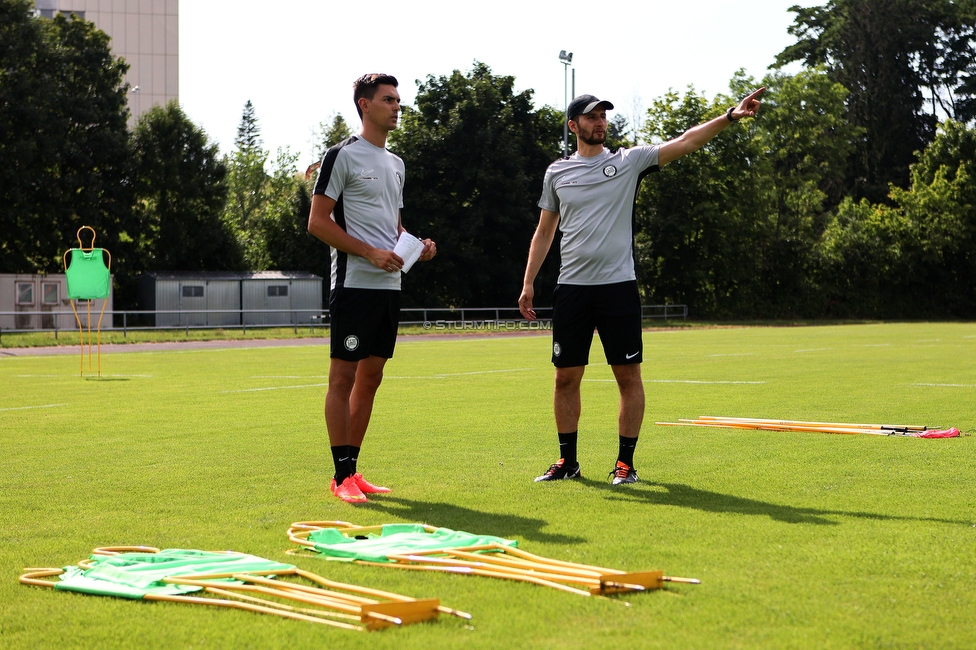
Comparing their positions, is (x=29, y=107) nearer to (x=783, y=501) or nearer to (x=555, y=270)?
(x=555, y=270)

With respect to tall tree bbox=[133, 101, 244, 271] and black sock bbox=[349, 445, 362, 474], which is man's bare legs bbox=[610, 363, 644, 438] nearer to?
black sock bbox=[349, 445, 362, 474]

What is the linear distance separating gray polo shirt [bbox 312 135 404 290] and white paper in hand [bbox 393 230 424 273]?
123mm

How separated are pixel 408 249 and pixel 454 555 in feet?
8.10

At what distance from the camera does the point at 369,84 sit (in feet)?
21.7

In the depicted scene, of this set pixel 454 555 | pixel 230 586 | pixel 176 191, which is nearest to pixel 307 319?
pixel 176 191

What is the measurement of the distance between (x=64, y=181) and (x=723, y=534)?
4852 centimetres

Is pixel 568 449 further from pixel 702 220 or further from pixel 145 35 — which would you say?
pixel 145 35

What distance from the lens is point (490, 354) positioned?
2414cm

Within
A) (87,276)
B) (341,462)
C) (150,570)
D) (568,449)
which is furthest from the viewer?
(87,276)

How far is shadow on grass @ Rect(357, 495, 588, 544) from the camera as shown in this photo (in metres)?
4.96

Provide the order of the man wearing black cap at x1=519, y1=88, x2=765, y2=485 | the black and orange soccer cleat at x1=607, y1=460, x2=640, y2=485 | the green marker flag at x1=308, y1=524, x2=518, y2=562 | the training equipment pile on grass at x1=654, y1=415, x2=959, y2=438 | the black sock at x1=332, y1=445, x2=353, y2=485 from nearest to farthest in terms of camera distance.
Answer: the green marker flag at x1=308, y1=524, x2=518, y2=562
the black sock at x1=332, y1=445, x2=353, y2=485
the black and orange soccer cleat at x1=607, y1=460, x2=640, y2=485
the man wearing black cap at x1=519, y1=88, x2=765, y2=485
the training equipment pile on grass at x1=654, y1=415, x2=959, y2=438

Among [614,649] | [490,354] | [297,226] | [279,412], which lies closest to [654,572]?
[614,649]

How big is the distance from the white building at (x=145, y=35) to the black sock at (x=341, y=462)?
3326 inches

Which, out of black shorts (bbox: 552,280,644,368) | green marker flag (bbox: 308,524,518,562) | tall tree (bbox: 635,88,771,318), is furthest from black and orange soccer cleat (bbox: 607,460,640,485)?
tall tree (bbox: 635,88,771,318)
